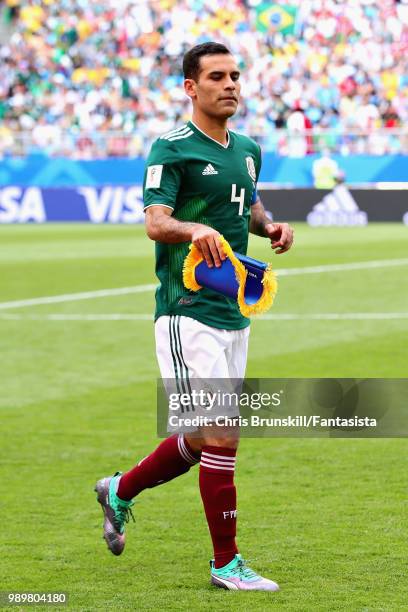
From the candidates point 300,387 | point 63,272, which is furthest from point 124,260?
point 300,387

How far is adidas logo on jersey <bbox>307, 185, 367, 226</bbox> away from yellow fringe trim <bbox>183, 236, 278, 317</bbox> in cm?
2447

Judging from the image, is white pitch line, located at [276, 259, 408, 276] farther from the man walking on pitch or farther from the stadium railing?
the man walking on pitch

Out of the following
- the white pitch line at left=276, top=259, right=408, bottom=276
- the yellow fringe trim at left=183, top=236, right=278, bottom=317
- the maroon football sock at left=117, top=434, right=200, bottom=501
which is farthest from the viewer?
the white pitch line at left=276, top=259, right=408, bottom=276

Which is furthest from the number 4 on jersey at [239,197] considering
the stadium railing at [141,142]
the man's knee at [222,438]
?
the stadium railing at [141,142]

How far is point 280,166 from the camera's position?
31484 mm

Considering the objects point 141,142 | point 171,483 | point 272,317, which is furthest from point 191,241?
point 141,142

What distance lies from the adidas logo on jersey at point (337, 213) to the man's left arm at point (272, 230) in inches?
941

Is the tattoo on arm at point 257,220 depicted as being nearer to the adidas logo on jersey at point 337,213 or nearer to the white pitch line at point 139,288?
the white pitch line at point 139,288

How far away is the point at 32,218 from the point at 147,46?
8.30 meters

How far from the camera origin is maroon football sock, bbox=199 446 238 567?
5121 mm

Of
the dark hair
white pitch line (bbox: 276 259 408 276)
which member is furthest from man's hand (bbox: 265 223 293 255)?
white pitch line (bbox: 276 259 408 276)

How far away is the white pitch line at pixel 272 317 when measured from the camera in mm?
13789

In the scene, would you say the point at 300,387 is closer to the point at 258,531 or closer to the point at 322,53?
the point at 258,531

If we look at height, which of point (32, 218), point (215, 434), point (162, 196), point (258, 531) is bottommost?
point (32, 218)
